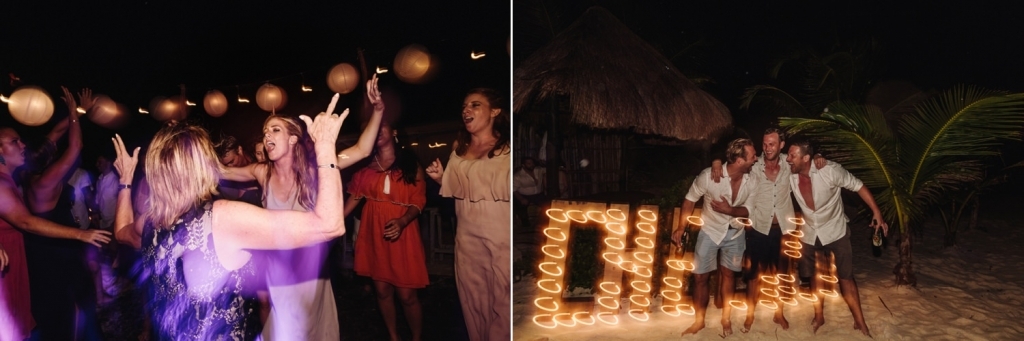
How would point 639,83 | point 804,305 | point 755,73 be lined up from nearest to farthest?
point 804,305, point 639,83, point 755,73

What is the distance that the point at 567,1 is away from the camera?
29.3 feet

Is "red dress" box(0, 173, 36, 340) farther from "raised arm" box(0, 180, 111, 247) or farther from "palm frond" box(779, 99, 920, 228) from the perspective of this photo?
"palm frond" box(779, 99, 920, 228)

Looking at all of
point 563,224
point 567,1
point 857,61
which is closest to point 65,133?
point 563,224

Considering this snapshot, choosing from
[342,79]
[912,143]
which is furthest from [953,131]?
[342,79]

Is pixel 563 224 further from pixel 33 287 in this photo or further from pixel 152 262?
pixel 33 287

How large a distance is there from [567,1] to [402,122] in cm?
585

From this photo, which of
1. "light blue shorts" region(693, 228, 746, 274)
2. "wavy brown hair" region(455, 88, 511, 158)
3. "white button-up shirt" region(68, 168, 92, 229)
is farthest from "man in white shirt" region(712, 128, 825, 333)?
"white button-up shirt" region(68, 168, 92, 229)

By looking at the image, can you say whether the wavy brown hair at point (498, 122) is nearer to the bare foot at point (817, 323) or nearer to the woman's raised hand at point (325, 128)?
the woman's raised hand at point (325, 128)

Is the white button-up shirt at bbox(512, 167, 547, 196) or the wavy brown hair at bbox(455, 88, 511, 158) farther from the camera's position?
the white button-up shirt at bbox(512, 167, 547, 196)

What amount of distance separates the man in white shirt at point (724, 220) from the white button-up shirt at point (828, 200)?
49 centimetres

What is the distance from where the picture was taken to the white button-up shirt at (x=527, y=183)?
25.1 feet

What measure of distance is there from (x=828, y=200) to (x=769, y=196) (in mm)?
444

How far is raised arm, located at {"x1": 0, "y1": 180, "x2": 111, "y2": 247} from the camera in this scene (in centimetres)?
320

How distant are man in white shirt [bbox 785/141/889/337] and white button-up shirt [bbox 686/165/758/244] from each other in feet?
1.51
